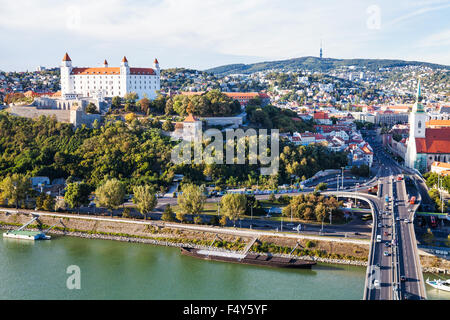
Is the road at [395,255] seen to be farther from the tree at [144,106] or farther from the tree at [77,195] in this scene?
the tree at [144,106]

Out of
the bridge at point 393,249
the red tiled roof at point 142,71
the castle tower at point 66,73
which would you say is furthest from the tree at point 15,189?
the red tiled roof at point 142,71

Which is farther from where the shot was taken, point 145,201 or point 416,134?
point 416,134

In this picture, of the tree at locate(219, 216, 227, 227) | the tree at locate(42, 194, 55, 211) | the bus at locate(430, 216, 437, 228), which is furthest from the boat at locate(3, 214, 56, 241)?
the bus at locate(430, 216, 437, 228)

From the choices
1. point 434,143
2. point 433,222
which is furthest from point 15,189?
point 434,143

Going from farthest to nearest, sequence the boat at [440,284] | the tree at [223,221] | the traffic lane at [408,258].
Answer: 1. the tree at [223,221]
2. the boat at [440,284]
3. the traffic lane at [408,258]

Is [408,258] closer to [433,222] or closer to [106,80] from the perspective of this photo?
[433,222]

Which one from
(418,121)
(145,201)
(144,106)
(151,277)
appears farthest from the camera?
(144,106)

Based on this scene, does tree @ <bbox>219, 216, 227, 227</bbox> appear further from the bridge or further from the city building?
the city building
